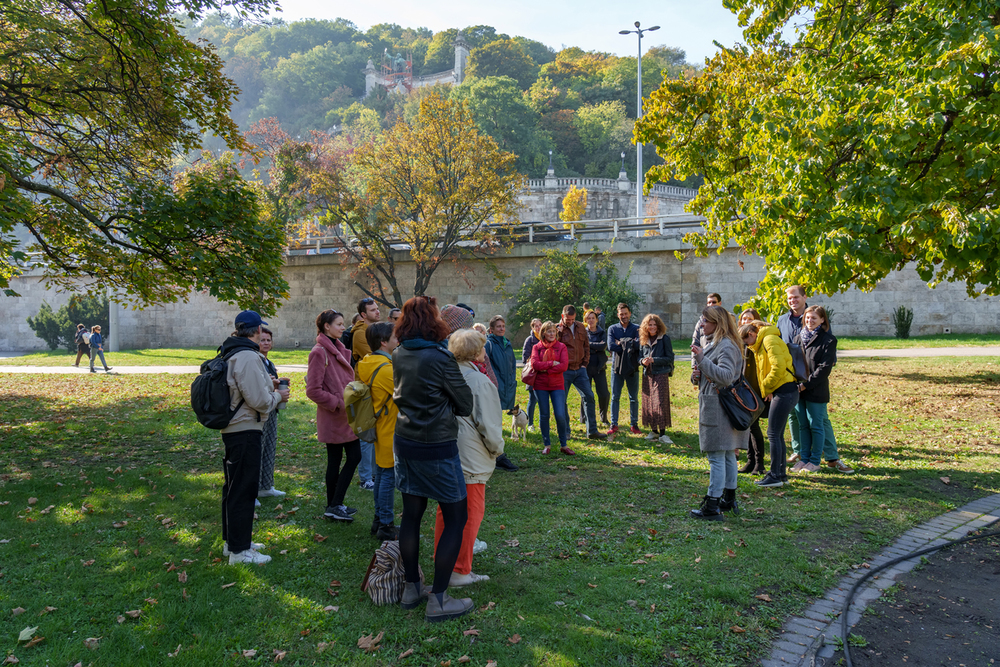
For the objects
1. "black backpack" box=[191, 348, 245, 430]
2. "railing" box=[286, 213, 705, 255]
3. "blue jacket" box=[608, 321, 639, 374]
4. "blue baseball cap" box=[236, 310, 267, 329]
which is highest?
"railing" box=[286, 213, 705, 255]

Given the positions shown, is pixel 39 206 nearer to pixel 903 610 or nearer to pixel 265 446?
pixel 265 446

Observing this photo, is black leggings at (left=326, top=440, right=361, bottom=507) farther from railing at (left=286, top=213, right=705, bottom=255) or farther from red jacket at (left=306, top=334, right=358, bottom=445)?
railing at (left=286, top=213, right=705, bottom=255)

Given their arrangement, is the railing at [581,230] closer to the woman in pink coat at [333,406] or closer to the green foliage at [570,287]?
the green foliage at [570,287]

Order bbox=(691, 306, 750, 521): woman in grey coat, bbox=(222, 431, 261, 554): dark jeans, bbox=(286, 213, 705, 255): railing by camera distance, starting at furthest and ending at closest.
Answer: bbox=(286, 213, 705, 255): railing → bbox=(691, 306, 750, 521): woman in grey coat → bbox=(222, 431, 261, 554): dark jeans

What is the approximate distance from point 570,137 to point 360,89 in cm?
6391

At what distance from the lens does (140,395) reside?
13.8 metres

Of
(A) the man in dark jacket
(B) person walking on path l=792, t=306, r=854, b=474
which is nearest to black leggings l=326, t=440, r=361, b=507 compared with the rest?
(A) the man in dark jacket

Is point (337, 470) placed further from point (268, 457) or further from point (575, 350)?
point (575, 350)

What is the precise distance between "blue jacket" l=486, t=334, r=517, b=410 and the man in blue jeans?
31.2 inches

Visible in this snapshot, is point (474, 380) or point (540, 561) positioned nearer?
point (474, 380)

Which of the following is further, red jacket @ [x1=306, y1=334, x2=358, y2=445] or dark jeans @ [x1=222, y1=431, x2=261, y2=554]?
red jacket @ [x1=306, y1=334, x2=358, y2=445]

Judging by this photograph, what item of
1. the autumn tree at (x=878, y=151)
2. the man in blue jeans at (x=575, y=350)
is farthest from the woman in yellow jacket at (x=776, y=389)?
the man in blue jeans at (x=575, y=350)

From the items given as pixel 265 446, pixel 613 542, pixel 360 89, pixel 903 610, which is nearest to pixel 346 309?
Result: pixel 265 446

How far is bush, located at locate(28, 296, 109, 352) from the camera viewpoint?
32.0m
